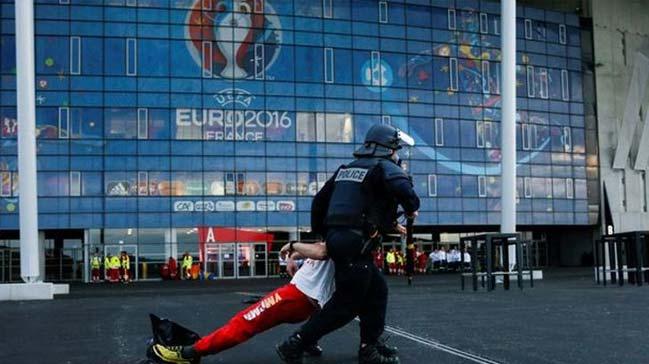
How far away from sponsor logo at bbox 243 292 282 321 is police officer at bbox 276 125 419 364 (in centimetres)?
28

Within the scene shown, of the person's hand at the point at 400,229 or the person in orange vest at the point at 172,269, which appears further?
the person in orange vest at the point at 172,269

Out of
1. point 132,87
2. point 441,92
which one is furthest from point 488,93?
point 132,87

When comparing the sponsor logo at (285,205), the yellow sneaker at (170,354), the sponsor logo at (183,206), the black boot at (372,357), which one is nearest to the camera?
the yellow sneaker at (170,354)

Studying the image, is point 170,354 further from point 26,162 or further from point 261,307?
point 26,162

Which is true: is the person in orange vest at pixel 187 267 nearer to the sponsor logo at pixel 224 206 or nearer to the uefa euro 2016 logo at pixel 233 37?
the sponsor logo at pixel 224 206

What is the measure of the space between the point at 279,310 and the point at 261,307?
132mm

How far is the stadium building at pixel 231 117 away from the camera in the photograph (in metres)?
42.6

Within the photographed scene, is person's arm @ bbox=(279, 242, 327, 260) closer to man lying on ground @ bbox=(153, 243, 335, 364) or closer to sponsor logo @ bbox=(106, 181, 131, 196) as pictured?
man lying on ground @ bbox=(153, 243, 335, 364)

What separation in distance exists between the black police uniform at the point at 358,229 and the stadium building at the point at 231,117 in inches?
1514

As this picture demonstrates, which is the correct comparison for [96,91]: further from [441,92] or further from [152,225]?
[441,92]

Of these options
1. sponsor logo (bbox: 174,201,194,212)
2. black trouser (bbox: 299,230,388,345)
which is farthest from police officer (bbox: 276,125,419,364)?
sponsor logo (bbox: 174,201,194,212)

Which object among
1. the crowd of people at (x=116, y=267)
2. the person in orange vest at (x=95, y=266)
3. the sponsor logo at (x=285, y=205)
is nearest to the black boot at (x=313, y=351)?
the crowd of people at (x=116, y=267)

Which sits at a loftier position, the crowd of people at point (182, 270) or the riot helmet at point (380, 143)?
the riot helmet at point (380, 143)

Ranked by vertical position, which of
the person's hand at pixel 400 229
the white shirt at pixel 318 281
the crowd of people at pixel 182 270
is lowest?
the crowd of people at pixel 182 270
